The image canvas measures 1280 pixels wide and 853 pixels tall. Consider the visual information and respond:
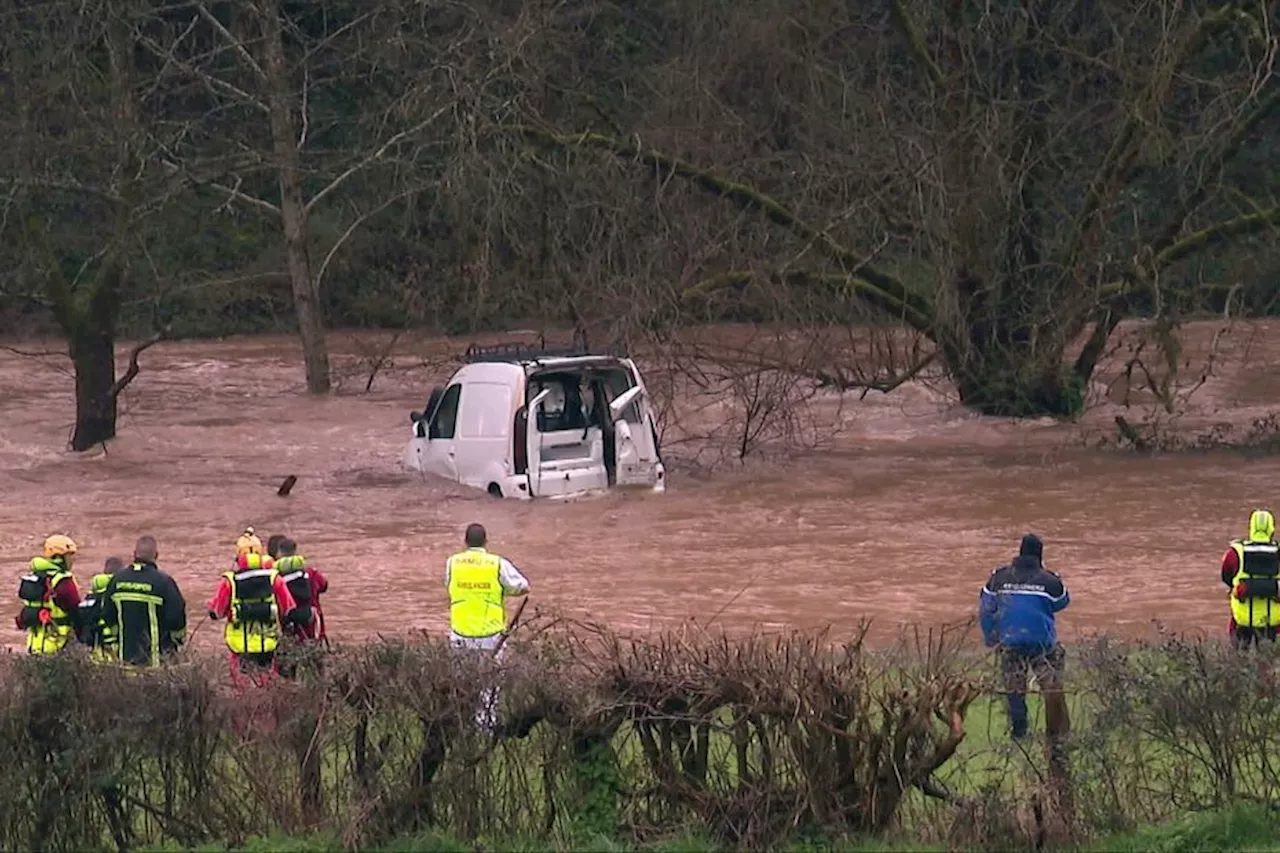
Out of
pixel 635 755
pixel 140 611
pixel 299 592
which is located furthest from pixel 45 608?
pixel 635 755

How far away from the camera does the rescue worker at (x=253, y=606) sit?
1232 cm

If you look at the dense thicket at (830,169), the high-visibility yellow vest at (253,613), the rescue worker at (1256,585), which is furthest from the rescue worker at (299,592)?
the dense thicket at (830,169)

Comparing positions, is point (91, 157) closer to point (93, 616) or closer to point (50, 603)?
point (50, 603)

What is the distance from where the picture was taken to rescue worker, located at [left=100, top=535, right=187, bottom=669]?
1227 cm

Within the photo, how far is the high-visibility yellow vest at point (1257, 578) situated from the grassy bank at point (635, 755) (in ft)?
13.8

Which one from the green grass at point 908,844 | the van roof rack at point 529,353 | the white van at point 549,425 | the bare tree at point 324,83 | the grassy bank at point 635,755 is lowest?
the green grass at point 908,844

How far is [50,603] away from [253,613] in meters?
1.30

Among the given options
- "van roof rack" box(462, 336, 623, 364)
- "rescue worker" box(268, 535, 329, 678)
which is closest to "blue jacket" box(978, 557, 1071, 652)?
"rescue worker" box(268, 535, 329, 678)

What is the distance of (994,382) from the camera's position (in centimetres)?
2544

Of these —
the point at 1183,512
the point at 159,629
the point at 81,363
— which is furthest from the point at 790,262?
the point at 159,629

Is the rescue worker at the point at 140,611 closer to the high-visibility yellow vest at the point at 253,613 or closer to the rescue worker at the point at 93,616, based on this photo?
the rescue worker at the point at 93,616

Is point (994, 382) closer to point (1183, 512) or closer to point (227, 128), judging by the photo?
point (1183, 512)

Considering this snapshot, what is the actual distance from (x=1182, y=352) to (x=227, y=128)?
24.9 m

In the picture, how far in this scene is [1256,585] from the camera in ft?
42.7
